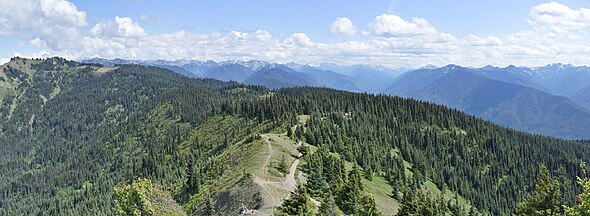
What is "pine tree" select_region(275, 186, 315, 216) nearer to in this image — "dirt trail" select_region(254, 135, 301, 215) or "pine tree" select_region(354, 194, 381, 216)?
"pine tree" select_region(354, 194, 381, 216)

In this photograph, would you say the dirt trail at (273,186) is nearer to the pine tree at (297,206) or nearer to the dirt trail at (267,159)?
the dirt trail at (267,159)

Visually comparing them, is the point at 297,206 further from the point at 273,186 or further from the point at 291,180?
the point at 291,180

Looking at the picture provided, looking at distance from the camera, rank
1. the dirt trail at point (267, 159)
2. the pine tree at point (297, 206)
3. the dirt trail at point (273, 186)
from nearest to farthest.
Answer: the pine tree at point (297, 206), the dirt trail at point (273, 186), the dirt trail at point (267, 159)

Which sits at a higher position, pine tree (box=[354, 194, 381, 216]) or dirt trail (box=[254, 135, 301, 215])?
pine tree (box=[354, 194, 381, 216])

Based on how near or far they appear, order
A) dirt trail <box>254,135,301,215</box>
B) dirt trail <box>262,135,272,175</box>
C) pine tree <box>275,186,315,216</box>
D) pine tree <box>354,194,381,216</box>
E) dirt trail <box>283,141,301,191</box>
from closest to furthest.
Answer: pine tree <box>275,186,315,216</box> → pine tree <box>354,194,381,216</box> → dirt trail <box>254,135,301,215</box> → dirt trail <box>283,141,301,191</box> → dirt trail <box>262,135,272,175</box>

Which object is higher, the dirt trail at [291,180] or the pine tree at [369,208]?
the pine tree at [369,208]

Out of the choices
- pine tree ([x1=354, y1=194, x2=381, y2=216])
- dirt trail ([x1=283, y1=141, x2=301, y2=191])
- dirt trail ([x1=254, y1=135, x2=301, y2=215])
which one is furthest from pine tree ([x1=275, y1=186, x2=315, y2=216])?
dirt trail ([x1=283, y1=141, x2=301, y2=191])

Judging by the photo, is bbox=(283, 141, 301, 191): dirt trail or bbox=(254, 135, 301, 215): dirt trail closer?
bbox=(254, 135, 301, 215): dirt trail

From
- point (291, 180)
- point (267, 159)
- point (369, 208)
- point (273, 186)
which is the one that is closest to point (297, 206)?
point (369, 208)

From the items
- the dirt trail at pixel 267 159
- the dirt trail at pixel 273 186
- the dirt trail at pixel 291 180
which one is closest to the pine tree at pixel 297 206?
the dirt trail at pixel 273 186

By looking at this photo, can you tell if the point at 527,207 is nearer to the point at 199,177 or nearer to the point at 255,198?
the point at 255,198

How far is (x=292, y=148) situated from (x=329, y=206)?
Result: 253ft

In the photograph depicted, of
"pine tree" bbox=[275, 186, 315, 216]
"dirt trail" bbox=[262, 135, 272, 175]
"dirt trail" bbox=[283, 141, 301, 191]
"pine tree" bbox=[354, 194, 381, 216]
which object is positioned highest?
"pine tree" bbox=[275, 186, 315, 216]

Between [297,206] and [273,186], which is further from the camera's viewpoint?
[273,186]
